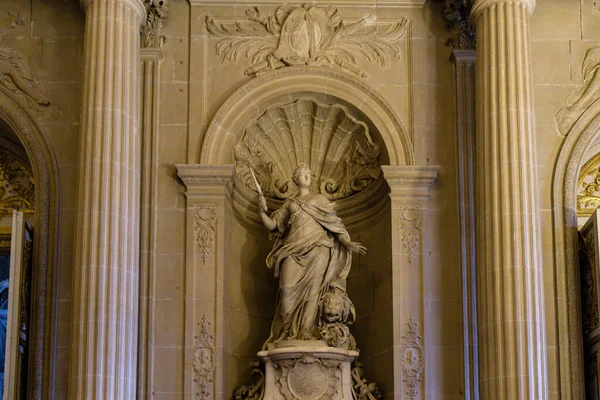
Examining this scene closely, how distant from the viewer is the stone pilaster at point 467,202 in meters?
15.4

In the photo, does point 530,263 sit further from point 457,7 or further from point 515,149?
point 457,7

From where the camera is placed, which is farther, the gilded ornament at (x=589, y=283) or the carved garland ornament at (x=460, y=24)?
the carved garland ornament at (x=460, y=24)

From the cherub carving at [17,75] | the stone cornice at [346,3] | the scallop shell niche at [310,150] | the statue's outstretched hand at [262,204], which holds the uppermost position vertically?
the stone cornice at [346,3]

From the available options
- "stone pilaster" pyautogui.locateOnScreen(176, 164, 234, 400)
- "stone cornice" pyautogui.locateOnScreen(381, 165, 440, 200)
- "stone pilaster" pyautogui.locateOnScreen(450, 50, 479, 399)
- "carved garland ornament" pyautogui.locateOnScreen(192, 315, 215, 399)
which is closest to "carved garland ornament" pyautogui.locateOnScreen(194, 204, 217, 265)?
"stone pilaster" pyautogui.locateOnScreen(176, 164, 234, 400)

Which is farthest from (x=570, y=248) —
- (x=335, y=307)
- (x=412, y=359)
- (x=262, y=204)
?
(x=262, y=204)

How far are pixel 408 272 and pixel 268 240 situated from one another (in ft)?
7.27

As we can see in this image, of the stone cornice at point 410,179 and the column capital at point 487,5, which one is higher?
the column capital at point 487,5

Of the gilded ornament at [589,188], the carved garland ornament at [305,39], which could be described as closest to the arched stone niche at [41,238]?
the carved garland ornament at [305,39]

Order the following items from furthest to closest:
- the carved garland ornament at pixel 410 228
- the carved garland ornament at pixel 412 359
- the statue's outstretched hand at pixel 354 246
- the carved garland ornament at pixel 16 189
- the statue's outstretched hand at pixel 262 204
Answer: the carved garland ornament at pixel 16 189
the statue's outstretched hand at pixel 262 204
the carved garland ornament at pixel 410 228
the statue's outstretched hand at pixel 354 246
the carved garland ornament at pixel 412 359

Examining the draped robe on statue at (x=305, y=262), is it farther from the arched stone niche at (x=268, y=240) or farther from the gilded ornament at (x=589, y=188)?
the gilded ornament at (x=589, y=188)

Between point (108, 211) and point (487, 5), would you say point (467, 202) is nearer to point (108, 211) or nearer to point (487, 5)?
point (487, 5)

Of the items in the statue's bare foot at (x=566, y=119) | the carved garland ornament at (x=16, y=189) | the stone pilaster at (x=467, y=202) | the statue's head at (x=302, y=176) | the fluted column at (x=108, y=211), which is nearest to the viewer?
the fluted column at (x=108, y=211)

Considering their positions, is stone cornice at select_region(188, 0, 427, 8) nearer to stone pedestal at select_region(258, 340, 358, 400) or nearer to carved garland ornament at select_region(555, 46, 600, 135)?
carved garland ornament at select_region(555, 46, 600, 135)

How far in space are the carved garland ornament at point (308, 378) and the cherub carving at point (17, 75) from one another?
4.87m
